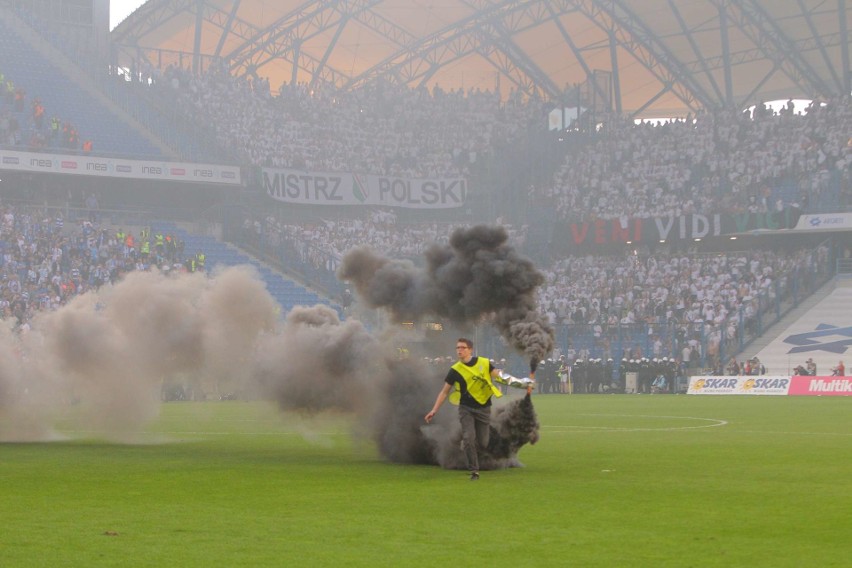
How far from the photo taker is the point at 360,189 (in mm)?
72000

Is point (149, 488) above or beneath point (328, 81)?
beneath

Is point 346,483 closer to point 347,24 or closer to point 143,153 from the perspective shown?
point 143,153

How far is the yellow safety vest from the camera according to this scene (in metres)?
18.5

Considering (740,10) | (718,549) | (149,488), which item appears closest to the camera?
(718,549)

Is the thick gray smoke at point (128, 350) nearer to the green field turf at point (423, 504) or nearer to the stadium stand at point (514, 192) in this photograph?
the green field turf at point (423, 504)

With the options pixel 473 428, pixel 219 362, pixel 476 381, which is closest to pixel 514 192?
pixel 219 362

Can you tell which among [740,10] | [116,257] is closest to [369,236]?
[116,257]

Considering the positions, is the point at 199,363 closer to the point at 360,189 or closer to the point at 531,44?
the point at 360,189

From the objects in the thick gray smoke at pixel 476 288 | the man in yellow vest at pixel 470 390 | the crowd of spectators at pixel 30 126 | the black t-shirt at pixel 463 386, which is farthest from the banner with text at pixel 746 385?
the black t-shirt at pixel 463 386

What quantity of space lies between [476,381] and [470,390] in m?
0.16

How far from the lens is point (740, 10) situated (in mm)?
75062

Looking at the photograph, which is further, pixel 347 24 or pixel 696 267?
pixel 347 24

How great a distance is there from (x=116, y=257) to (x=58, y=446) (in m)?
34.0

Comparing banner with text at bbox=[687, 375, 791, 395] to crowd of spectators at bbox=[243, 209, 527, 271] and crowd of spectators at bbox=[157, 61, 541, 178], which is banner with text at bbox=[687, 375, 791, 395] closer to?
crowd of spectators at bbox=[243, 209, 527, 271]
